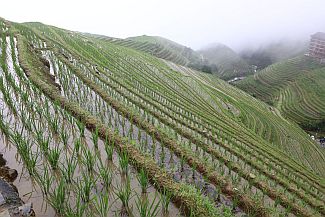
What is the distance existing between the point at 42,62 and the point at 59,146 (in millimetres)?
10544

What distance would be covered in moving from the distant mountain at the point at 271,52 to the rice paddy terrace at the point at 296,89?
138ft

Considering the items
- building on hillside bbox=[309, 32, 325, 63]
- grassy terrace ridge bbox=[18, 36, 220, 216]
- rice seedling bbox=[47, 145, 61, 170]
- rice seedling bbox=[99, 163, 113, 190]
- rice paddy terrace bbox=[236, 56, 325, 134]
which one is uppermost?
rice seedling bbox=[47, 145, 61, 170]

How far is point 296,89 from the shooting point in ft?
237

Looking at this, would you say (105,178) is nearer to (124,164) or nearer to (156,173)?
(124,164)

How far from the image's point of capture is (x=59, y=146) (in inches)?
248

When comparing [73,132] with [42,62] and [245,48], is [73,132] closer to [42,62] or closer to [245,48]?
[42,62]

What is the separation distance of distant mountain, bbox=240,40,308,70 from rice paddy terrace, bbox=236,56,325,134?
41973 mm

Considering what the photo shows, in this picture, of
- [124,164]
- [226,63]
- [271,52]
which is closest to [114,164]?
[124,164]

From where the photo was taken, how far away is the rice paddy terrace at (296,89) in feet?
192

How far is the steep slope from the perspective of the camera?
11331 cm

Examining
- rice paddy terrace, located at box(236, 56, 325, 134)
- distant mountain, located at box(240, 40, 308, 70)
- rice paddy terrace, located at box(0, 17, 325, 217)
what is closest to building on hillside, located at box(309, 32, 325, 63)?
rice paddy terrace, located at box(236, 56, 325, 134)

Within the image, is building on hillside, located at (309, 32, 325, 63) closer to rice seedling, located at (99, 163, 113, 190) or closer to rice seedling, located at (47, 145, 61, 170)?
rice seedling, located at (99, 163, 113, 190)

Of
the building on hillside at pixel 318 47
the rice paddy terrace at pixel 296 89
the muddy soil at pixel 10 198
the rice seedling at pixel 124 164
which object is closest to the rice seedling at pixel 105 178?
the rice seedling at pixel 124 164

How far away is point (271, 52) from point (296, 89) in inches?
3484
